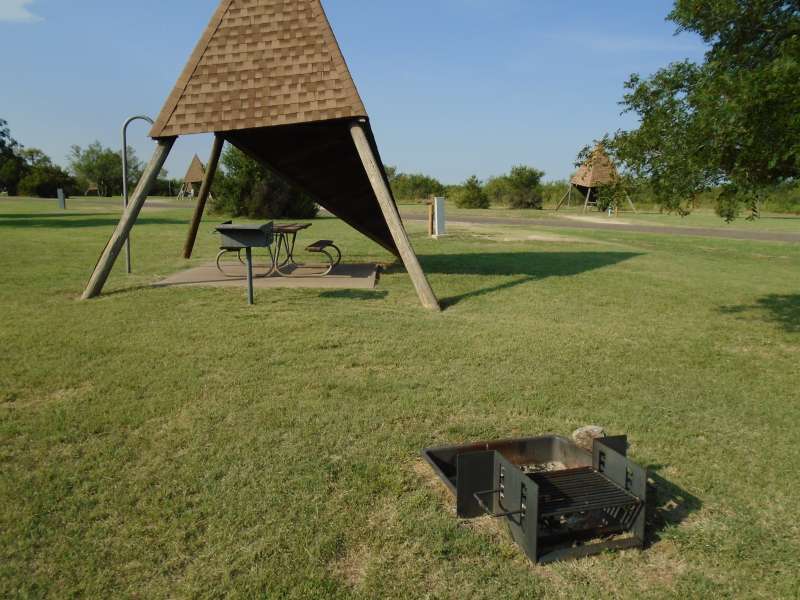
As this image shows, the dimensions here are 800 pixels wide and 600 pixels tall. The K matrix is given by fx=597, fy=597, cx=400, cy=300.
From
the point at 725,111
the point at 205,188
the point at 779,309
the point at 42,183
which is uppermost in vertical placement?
the point at 42,183

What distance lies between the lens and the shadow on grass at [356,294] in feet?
29.3

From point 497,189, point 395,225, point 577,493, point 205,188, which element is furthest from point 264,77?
point 497,189

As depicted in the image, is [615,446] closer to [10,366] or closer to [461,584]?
[461,584]

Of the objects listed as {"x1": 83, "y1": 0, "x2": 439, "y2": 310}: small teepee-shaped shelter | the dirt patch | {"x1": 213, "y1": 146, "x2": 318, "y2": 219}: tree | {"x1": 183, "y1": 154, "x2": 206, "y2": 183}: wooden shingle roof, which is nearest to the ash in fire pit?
the dirt patch

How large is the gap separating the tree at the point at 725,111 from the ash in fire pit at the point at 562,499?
345 centimetres

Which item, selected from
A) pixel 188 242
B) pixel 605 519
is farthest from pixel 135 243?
pixel 605 519

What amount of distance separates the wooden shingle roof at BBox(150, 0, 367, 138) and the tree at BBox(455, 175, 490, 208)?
4479cm

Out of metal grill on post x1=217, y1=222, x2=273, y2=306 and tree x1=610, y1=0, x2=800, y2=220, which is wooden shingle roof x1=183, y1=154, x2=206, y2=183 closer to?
metal grill on post x1=217, y1=222, x2=273, y2=306

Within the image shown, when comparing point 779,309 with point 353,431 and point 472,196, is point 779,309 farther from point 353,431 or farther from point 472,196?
point 472,196

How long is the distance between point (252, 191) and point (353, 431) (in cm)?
2750

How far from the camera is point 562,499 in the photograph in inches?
113

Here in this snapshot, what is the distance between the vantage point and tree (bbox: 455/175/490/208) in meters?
52.8

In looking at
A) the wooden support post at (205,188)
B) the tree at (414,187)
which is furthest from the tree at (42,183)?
the wooden support post at (205,188)

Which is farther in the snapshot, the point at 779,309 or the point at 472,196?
the point at 472,196
